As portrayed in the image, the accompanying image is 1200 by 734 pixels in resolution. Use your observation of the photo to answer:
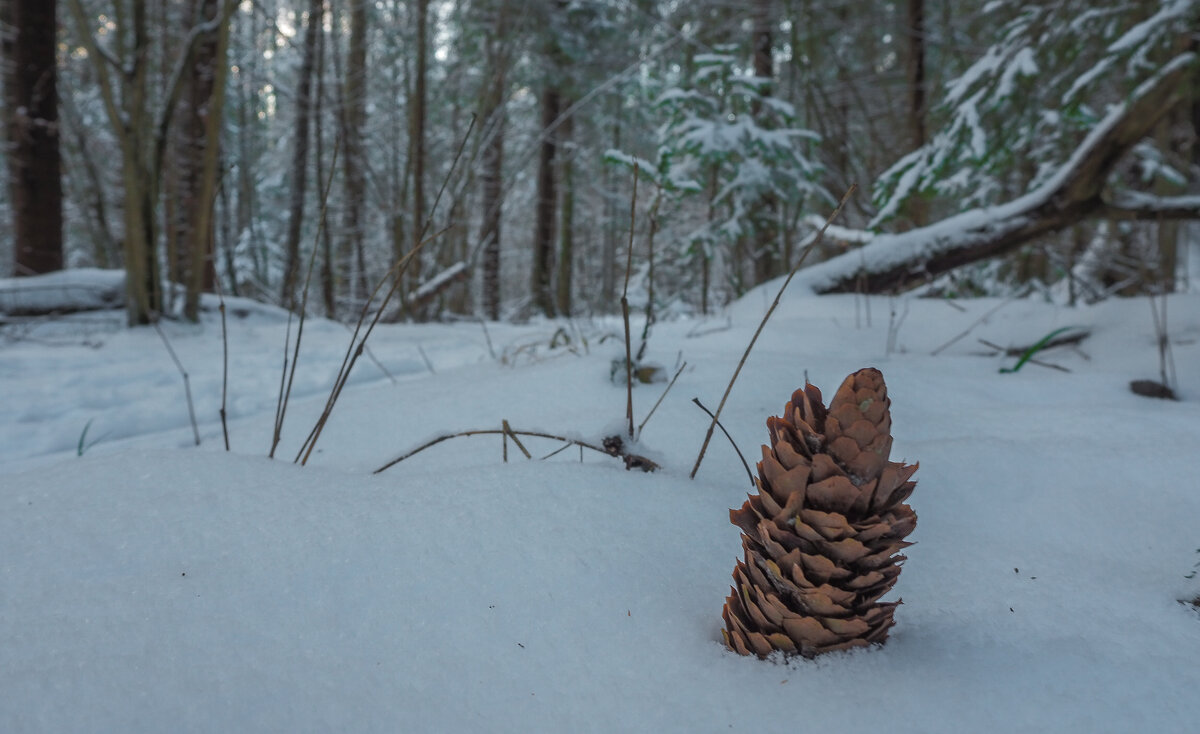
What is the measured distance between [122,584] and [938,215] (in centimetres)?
1435

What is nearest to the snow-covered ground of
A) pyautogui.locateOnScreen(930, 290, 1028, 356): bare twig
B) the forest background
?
the forest background

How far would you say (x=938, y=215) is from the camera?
40.4 ft

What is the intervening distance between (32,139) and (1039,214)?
707cm

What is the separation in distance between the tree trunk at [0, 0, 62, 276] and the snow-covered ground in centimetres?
554

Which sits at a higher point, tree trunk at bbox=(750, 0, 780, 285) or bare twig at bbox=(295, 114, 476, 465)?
tree trunk at bbox=(750, 0, 780, 285)

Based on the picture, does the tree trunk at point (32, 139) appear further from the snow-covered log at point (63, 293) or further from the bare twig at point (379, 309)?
the bare twig at point (379, 309)

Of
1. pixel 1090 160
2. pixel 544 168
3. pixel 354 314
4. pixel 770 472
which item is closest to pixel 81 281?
pixel 354 314

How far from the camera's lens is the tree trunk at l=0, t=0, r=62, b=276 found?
478 centimetres

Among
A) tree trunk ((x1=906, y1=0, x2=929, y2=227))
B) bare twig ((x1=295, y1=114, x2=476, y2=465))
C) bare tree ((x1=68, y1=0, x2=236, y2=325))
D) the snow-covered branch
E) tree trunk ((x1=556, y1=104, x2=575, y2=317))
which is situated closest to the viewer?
bare twig ((x1=295, y1=114, x2=476, y2=465))

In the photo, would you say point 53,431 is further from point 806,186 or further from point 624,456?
point 806,186

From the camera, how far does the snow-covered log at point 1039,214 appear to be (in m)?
2.44

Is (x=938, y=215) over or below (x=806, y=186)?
over

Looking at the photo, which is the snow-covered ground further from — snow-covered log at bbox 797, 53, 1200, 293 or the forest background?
snow-covered log at bbox 797, 53, 1200, 293

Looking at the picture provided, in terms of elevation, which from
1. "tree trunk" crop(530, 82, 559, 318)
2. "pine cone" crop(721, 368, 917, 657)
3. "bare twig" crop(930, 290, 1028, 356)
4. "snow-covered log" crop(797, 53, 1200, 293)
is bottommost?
"pine cone" crop(721, 368, 917, 657)
